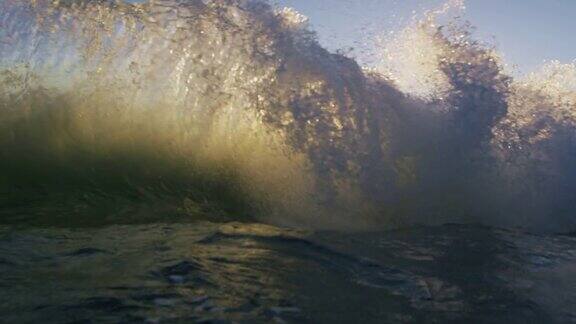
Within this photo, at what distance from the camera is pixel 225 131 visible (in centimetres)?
554

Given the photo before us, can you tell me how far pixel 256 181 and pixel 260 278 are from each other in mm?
2443

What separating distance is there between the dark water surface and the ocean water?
19 millimetres

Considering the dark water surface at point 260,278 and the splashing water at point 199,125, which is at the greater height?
the splashing water at point 199,125

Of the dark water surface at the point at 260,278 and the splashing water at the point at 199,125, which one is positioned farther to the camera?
the splashing water at the point at 199,125

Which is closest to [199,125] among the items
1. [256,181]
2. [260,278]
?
[256,181]

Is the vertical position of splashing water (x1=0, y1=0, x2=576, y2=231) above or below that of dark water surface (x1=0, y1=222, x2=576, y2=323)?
above

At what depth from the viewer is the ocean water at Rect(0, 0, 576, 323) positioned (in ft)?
9.14

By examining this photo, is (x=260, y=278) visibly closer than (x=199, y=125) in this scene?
Yes

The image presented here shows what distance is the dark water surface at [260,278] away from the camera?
239 centimetres

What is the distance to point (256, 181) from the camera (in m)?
5.36

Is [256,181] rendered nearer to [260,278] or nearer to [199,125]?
[199,125]

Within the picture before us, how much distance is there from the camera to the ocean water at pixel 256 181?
2785 millimetres

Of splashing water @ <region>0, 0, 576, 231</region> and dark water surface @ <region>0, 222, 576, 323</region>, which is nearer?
dark water surface @ <region>0, 222, 576, 323</region>

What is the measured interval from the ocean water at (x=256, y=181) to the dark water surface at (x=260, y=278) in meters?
0.02
